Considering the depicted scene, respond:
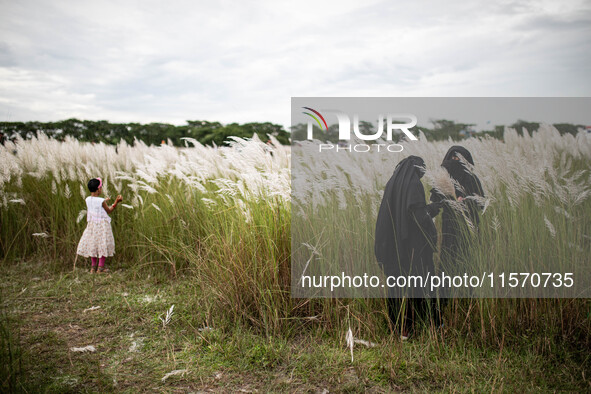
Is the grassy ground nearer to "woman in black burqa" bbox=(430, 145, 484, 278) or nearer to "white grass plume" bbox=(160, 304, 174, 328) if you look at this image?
"white grass plume" bbox=(160, 304, 174, 328)

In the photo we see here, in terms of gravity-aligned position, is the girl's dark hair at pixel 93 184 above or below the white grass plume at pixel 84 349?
above

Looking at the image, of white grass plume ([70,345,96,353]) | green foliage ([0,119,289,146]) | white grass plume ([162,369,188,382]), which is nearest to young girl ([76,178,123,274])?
white grass plume ([70,345,96,353])

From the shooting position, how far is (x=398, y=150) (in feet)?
13.8

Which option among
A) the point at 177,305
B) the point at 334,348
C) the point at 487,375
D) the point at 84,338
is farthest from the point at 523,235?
the point at 84,338

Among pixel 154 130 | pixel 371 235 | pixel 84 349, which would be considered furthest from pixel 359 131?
pixel 154 130

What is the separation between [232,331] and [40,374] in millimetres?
1477

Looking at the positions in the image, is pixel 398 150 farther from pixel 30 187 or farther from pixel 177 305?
pixel 30 187

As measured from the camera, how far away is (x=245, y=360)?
324 cm

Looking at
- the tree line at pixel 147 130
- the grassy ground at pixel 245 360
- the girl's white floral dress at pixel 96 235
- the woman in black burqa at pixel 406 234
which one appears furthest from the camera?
the tree line at pixel 147 130

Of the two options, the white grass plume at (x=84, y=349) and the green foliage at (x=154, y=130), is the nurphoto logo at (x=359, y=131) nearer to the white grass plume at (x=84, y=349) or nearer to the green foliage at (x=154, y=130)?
the white grass plume at (x=84, y=349)

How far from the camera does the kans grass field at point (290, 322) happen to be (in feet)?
9.89

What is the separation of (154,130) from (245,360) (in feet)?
83.9

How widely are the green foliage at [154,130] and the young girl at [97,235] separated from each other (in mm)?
18477

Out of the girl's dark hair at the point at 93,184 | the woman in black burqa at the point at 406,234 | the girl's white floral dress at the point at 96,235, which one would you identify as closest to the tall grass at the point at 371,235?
the woman in black burqa at the point at 406,234
